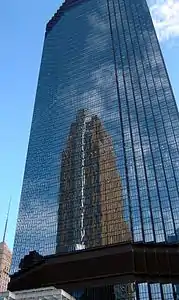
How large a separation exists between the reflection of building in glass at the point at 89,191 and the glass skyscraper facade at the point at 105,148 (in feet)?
1.10

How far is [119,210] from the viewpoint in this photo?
405 feet

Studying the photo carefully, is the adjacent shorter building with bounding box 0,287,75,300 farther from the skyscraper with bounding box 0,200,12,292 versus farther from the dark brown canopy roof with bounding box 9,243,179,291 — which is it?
the skyscraper with bounding box 0,200,12,292

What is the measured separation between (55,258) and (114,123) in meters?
64.1

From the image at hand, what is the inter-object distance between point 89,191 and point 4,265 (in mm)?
68616

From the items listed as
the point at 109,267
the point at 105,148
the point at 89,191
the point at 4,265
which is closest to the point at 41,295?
the point at 109,267

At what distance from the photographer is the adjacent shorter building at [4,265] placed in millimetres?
171275

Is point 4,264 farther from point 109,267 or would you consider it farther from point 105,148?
point 109,267

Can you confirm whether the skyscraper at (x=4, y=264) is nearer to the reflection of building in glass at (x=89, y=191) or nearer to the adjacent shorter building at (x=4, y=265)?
the adjacent shorter building at (x=4, y=265)

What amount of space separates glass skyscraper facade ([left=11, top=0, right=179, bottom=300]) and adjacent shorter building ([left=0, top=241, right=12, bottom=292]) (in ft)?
129

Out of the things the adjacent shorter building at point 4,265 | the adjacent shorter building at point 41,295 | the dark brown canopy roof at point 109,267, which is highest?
the adjacent shorter building at point 4,265

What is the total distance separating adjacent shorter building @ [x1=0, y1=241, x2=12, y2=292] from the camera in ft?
562

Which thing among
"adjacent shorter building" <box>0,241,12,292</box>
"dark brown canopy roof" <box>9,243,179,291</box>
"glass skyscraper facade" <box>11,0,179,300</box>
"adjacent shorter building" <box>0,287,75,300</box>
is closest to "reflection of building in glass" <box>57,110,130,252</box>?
"glass skyscraper facade" <box>11,0,179,300</box>

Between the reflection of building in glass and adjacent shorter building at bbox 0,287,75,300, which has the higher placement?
the reflection of building in glass

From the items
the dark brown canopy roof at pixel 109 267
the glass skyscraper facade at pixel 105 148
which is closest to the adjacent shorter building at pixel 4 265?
the glass skyscraper facade at pixel 105 148
